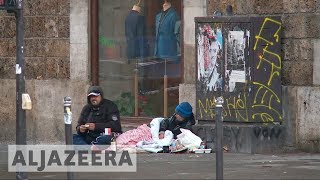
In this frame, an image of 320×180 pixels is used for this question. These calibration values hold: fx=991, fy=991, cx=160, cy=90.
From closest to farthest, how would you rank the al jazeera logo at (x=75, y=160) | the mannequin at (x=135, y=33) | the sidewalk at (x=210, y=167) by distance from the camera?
the sidewalk at (x=210, y=167), the al jazeera logo at (x=75, y=160), the mannequin at (x=135, y=33)

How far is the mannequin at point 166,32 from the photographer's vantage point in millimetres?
16188

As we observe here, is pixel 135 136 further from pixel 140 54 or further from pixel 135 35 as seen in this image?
pixel 135 35

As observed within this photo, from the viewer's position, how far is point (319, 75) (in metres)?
14.3

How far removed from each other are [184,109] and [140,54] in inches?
81.3

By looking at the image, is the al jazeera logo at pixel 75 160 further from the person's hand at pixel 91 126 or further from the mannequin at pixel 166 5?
the mannequin at pixel 166 5

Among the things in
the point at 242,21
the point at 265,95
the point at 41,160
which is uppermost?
the point at 242,21

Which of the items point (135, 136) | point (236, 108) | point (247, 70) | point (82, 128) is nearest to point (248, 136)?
point (236, 108)

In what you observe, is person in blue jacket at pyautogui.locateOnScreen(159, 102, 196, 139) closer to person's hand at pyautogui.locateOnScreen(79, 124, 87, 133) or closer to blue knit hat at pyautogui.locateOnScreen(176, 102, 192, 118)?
blue knit hat at pyautogui.locateOnScreen(176, 102, 192, 118)

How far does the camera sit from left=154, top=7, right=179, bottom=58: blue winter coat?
1617cm

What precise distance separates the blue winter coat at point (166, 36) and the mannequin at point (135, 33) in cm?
32

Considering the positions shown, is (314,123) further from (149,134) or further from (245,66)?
(149,134)

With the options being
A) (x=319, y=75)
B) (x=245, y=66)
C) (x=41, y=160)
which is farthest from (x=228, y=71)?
(x=41, y=160)

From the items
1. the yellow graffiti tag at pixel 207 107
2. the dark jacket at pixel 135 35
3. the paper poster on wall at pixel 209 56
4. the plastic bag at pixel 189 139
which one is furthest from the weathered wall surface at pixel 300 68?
the dark jacket at pixel 135 35

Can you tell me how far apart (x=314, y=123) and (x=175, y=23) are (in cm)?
311
